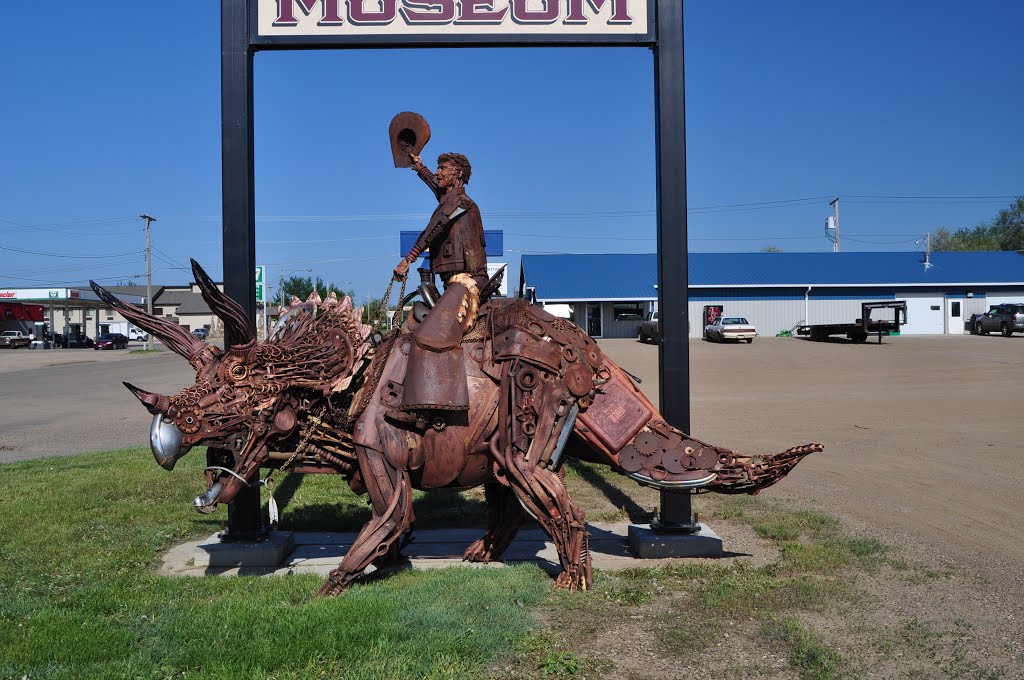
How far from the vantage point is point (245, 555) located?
22.0 feet

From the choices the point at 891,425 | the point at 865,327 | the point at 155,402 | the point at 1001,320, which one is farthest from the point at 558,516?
the point at 1001,320

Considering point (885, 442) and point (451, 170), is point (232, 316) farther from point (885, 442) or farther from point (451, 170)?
point (885, 442)

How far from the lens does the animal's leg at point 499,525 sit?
6.58 metres

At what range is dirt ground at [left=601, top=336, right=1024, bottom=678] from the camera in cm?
511

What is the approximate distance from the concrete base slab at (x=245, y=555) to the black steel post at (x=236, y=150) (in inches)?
5.7

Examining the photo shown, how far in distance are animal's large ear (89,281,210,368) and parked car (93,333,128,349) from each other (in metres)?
57.1

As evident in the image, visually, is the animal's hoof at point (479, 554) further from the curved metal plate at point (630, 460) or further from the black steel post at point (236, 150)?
the black steel post at point (236, 150)

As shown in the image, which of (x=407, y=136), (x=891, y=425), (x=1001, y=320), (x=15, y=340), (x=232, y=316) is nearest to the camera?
(x=232, y=316)

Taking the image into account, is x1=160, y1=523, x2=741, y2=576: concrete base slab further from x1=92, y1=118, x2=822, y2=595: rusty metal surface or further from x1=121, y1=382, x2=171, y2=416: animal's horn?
x1=121, y1=382, x2=171, y2=416: animal's horn

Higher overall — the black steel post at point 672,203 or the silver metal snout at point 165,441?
the black steel post at point 672,203

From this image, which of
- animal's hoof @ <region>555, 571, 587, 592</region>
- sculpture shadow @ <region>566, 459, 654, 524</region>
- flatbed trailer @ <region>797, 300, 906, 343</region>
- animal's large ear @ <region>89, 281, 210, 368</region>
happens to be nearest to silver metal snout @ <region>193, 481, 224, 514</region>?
animal's large ear @ <region>89, 281, 210, 368</region>

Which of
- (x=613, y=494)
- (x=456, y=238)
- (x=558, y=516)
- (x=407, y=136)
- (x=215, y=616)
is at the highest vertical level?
(x=407, y=136)

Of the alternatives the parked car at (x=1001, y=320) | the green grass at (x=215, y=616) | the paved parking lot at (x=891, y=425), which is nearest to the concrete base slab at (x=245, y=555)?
the green grass at (x=215, y=616)

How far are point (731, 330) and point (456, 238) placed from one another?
32231 millimetres
